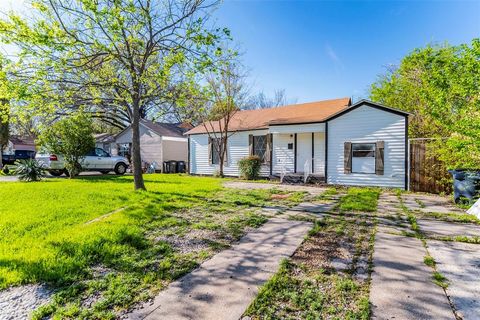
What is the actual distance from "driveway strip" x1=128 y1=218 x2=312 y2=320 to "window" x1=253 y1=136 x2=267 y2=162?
10.3 m

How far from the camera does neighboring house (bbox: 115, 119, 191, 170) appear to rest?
20.3 m

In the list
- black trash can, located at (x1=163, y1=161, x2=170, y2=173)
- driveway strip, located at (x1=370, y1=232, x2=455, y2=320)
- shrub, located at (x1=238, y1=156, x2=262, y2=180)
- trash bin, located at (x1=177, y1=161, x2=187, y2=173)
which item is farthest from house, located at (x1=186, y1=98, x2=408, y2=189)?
driveway strip, located at (x1=370, y1=232, x2=455, y2=320)

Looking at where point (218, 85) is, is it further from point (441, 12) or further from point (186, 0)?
point (441, 12)

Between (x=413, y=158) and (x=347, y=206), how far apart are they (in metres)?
5.09

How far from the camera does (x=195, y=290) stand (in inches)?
104

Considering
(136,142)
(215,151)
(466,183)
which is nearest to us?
(466,183)

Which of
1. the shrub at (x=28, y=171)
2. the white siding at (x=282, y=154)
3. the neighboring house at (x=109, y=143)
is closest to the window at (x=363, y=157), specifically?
the white siding at (x=282, y=154)

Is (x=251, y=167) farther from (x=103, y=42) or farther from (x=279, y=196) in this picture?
(x=103, y=42)

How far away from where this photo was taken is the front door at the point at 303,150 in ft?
42.2

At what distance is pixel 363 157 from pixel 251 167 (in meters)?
5.38

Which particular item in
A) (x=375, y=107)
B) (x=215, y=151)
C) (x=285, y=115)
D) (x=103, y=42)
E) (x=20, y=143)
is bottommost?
(x=215, y=151)

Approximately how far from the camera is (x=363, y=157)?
10922mm

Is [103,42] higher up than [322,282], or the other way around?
[103,42]

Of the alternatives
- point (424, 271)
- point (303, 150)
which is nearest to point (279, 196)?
point (424, 271)
